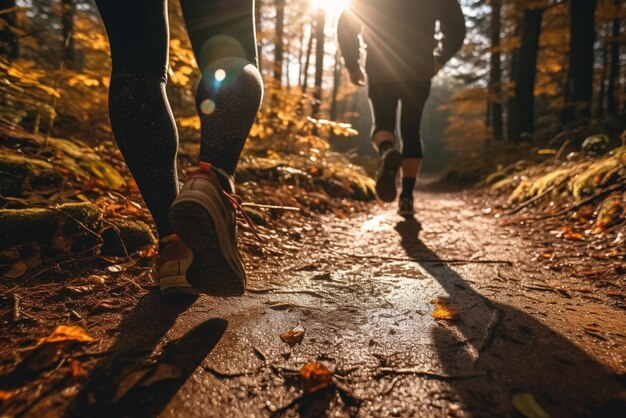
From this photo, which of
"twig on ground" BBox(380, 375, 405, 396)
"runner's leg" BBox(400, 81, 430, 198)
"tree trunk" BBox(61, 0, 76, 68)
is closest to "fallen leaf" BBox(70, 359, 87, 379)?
"twig on ground" BBox(380, 375, 405, 396)

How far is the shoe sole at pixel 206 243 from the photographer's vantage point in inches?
37.6

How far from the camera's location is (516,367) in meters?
0.84

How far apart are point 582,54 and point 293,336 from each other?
390 inches

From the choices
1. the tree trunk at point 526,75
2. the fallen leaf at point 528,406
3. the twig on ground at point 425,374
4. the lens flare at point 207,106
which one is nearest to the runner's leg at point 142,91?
the lens flare at point 207,106

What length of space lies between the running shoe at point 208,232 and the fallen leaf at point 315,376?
35 cm

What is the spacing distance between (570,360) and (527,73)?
439 inches

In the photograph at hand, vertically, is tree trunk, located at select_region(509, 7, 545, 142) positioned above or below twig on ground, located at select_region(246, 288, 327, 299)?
above

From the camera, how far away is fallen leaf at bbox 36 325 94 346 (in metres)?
0.90

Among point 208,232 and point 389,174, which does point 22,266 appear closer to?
point 208,232

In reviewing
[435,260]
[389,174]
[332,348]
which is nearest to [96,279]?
[332,348]

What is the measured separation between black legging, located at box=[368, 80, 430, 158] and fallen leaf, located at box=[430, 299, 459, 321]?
7.28 ft

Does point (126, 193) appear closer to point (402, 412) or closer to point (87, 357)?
point (87, 357)

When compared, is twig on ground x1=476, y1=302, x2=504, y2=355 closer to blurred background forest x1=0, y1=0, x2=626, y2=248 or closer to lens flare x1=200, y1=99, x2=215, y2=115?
lens flare x1=200, y1=99, x2=215, y2=115

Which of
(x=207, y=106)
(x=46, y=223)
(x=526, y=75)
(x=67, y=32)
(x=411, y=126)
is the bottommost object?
(x=46, y=223)
